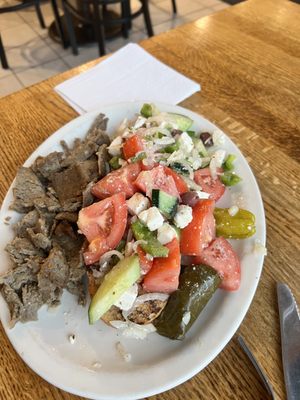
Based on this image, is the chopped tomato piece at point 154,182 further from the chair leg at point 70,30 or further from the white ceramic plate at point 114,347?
the chair leg at point 70,30

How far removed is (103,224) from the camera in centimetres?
99

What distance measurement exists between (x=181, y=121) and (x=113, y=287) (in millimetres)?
648

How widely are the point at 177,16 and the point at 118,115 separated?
9.76 ft

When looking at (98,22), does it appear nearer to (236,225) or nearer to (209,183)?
(209,183)

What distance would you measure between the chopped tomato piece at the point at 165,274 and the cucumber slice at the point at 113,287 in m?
0.04

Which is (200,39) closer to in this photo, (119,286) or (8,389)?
(119,286)

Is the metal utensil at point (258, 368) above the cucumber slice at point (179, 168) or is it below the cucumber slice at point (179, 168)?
below

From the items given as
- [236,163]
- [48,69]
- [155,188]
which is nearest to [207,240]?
[155,188]

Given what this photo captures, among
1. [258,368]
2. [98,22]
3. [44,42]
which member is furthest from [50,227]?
[44,42]

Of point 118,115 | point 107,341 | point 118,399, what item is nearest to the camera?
point 118,399

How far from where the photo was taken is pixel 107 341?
0.95 metres

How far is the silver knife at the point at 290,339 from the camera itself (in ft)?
2.72

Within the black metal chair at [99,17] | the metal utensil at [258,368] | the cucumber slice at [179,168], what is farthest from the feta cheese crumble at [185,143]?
the black metal chair at [99,17]

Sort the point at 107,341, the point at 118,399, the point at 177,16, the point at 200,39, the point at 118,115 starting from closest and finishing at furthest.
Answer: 1. the point at 118,399
2. the point at 107,341
3. the point at 118,115
4. the point at 200,39
5. the point at 177,16
